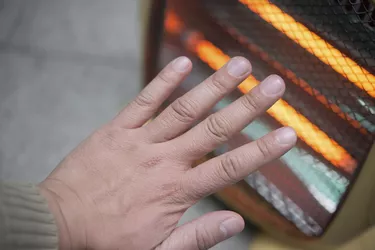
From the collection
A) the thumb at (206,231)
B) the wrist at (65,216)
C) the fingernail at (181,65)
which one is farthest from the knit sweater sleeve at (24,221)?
the fingernail at (181,65)

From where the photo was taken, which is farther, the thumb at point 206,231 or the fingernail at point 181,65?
Answer: the fingernail at point 181,65

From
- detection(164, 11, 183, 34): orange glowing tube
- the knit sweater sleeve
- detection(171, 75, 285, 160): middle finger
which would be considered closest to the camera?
the knit sweater sleeve

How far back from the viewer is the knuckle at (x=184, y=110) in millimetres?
699

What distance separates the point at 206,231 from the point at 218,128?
15cm

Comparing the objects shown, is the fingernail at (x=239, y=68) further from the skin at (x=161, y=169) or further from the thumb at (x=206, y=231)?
the thumb at (x=206, y=231)

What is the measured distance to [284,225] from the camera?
82 cm

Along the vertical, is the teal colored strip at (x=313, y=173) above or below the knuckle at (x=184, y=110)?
below

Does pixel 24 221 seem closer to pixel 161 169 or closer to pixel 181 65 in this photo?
pixel 161 169

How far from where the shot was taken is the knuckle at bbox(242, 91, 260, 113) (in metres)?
0.65

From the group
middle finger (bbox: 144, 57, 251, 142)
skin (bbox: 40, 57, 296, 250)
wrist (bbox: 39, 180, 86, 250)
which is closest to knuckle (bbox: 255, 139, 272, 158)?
skin (bbox: 40, 57, 296, 250)

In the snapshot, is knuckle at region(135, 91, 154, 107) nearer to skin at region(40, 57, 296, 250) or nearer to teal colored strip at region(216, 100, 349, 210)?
skin at region(40, 57, 296, 250)

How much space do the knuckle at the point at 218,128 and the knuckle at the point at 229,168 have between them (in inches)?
1.4

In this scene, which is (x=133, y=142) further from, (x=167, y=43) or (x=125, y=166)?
(x=167, y=43)

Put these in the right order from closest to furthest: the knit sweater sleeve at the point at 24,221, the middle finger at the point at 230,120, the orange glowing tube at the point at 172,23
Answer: the knit sweater sleeve at the point at 24,221 → the middle finger at the point at 230,120 → the orange glowing tube at the point at 172,23
